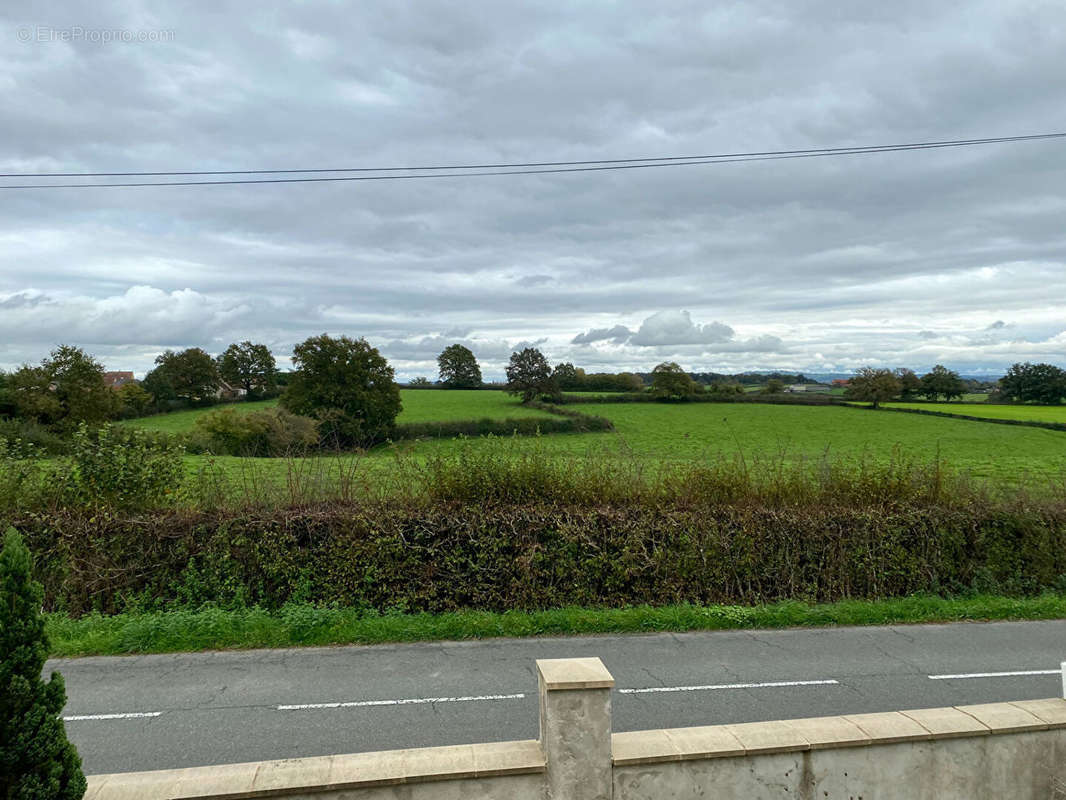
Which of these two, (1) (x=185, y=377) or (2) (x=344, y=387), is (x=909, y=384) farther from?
(1) (x=185, y=377)

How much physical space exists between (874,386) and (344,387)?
154 feet

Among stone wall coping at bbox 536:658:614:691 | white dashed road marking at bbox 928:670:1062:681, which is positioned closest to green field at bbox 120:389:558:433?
white dashed road marking at bbox 928:670:1062:681

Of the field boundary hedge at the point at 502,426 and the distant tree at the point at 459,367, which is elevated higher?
the distant tree at the point at 459,367

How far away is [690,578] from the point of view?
34.0ft

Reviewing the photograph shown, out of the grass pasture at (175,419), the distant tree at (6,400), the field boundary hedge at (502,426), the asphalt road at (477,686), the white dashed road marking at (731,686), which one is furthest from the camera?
the grass pasture at (175,419)

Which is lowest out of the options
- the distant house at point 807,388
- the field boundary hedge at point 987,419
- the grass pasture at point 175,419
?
the field boundary hedge at point 987,419

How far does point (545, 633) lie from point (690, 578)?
2.75m

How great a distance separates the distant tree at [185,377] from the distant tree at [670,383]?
136 feet

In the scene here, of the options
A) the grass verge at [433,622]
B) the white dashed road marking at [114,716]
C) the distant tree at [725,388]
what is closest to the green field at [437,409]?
the distant tree at [725,388]

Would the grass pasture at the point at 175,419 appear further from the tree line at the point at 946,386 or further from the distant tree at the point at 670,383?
the tree line at the point at 946,386

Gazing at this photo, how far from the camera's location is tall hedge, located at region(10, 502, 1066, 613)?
31.8 ft

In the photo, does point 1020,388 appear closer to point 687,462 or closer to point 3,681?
point 687,462

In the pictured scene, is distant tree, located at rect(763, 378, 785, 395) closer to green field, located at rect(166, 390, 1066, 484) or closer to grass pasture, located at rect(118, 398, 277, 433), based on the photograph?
green field, located at rect(166, 390, 1066, 484)

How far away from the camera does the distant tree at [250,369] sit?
6338 cm
